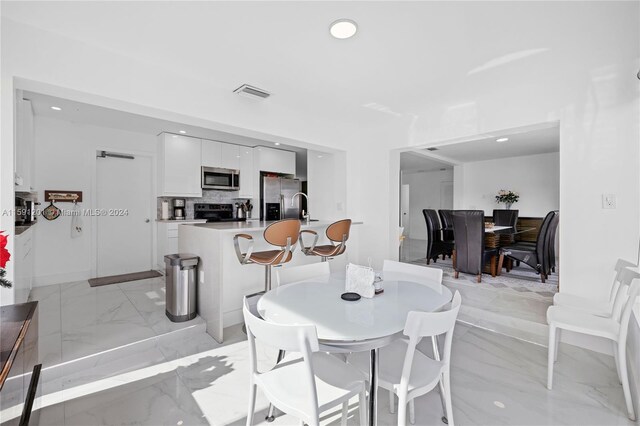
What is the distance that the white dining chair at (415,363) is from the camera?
1135 mm

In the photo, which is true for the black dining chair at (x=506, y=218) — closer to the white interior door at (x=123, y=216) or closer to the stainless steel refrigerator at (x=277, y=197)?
the stainless steel refrigerator at (x=277, y=197)

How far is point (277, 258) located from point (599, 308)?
8.42 feet

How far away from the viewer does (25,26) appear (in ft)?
6.42

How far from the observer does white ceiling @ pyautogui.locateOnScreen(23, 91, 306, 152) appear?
3.53 metres

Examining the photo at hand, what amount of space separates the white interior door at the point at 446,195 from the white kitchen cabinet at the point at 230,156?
6.40 metres

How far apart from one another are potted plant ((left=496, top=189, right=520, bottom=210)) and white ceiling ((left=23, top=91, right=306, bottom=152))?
20.9 ft

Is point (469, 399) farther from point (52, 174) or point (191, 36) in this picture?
point (52, 174)

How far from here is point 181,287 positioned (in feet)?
9.30

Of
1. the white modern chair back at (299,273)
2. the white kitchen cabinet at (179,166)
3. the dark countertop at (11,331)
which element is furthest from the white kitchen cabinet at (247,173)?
the dark countertop at (11,331)

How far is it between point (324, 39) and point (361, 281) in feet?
5.63

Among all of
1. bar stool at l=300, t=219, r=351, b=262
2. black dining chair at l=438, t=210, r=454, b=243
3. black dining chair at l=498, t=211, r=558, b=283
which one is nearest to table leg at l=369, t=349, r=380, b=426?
bar stool at l=300, t=219, r=351, b=262

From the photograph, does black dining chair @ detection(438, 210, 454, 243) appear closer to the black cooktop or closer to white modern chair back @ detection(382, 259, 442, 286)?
white modern chair back @ detection(382, 259, 442, 286)

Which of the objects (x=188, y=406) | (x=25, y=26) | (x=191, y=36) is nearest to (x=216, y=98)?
(x=191, y=36)

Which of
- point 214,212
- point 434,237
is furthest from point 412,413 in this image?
point 214,212
